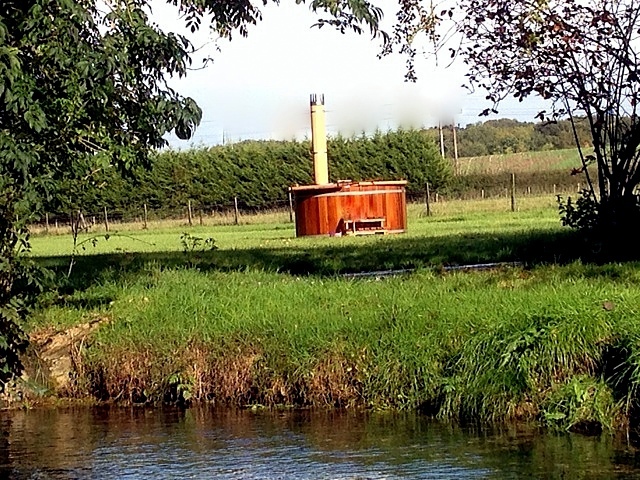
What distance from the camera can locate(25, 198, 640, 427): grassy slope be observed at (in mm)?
9438

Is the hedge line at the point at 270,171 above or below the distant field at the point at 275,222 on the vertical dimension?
above

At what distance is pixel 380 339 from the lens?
1070 centimetres

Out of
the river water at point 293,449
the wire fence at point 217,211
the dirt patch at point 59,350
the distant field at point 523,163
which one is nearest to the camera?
the river water at point 293,449

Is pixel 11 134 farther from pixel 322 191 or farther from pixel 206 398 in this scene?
pixel 322 191

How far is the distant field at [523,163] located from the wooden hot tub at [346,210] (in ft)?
85.5

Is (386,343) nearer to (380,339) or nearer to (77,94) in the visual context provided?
(380,339)

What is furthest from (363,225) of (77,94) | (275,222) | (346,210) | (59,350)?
(77,94)

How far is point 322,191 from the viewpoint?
34312mm

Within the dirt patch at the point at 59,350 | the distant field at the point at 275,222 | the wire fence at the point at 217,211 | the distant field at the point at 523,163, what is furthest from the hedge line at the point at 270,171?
the dirt patch at the point at 59,350

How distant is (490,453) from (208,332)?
12.8 feet

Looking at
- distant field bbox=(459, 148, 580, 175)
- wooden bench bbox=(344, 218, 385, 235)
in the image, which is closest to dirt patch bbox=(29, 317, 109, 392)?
wooden bench bbox=(344, 218, 385, 235)

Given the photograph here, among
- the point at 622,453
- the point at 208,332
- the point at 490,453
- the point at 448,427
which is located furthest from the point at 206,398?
the point at 622,453

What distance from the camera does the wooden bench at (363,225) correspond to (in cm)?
3369

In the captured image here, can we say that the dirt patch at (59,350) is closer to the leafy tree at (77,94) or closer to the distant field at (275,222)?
the leafy tree at (77,94)
